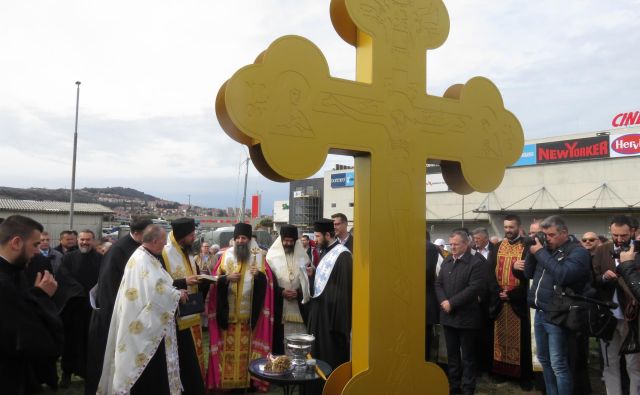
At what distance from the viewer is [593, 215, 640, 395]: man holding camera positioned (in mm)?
4406

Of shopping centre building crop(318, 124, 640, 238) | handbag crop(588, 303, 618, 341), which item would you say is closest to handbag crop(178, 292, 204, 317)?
handbag crop(588, 303, 618, 341)

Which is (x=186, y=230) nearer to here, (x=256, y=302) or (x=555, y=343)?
(x=256, y=302)

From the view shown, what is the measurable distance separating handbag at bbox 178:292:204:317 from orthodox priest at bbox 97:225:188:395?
298mm

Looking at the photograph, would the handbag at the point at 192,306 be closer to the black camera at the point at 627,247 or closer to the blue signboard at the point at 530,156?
the black camera at the point at 627,247

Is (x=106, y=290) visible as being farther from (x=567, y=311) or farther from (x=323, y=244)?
(x=567, y=311)

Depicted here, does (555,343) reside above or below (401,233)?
below

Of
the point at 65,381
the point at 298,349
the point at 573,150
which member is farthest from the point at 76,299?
the point at 573,150

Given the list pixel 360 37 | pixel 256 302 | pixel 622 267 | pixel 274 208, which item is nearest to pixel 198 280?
pixel 256 302

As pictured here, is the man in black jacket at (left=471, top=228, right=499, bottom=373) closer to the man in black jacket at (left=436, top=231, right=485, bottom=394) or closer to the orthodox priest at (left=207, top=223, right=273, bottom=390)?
the man in black jacket at (left=436, top=231, right=485, bottom=394)

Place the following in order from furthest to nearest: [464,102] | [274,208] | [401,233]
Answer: [274,208], [464,102], [401,233]

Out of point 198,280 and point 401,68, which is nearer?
point 401,68

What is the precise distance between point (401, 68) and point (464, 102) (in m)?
0.54

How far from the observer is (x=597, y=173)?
2686 cm

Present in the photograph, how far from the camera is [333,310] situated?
487cm
